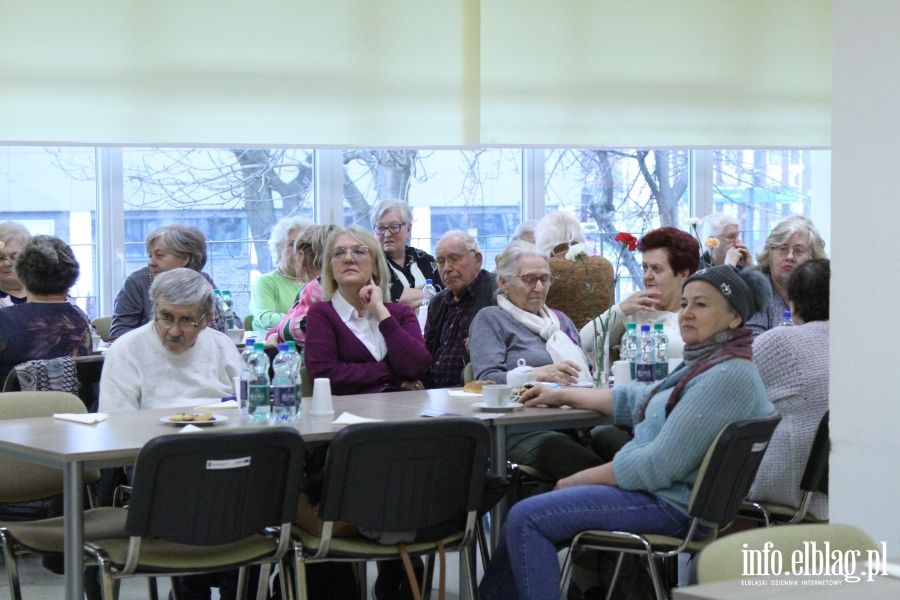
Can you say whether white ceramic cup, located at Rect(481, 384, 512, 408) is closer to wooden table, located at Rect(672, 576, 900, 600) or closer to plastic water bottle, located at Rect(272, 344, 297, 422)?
plastic water bottle, located at Rect(272, 344, 297, 422)

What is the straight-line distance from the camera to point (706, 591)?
5.70 feet

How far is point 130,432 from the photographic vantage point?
10.3 feet

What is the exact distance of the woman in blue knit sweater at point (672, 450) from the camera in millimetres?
3102

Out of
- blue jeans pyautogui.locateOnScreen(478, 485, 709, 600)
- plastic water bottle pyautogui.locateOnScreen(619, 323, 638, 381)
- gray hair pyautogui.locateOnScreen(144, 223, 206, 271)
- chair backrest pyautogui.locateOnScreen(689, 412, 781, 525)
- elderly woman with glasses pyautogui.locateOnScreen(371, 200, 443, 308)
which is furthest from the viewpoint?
elderly woman with glasses pyautogui.locateOnScreen(371, 200, 443, 308)

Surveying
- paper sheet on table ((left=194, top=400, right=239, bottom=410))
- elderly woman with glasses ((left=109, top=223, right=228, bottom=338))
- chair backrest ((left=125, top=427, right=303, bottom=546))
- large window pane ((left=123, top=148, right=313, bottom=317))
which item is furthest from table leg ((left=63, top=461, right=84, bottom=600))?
large window pane ((left=123, top=148, right=313, bottom=317))

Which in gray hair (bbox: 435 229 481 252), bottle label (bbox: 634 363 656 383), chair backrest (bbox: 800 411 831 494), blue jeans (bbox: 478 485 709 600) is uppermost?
gray hair (bbox: 435 229 481 252)

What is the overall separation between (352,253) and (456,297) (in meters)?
0.83

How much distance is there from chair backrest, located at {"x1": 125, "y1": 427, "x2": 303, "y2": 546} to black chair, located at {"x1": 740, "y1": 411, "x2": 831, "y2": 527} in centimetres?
152

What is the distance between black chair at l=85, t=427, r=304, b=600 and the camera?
9.05 ft

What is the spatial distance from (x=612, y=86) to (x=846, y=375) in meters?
5.31

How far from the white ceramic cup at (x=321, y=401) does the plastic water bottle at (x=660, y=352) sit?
3.93 ft

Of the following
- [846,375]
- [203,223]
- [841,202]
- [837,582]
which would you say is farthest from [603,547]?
[203,223]

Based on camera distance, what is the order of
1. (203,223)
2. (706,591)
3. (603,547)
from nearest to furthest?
(706,591) < (603,547) < (203,223)

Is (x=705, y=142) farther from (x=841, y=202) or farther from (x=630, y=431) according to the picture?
(x=841, y=202)
